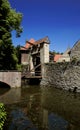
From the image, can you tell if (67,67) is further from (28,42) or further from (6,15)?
(28,42)

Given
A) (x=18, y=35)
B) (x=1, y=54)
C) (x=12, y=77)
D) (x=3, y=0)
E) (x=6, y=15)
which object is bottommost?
(x=12, y=77)

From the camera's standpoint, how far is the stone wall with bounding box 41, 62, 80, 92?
74.3 ft

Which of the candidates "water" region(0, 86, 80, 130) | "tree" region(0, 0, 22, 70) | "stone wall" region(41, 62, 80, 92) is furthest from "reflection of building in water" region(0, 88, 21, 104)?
"tree" region(0, 0, 22, 70)

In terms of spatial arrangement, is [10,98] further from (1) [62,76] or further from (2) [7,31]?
(2) [7,31]

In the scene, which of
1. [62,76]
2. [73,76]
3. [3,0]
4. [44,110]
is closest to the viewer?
[44,110]

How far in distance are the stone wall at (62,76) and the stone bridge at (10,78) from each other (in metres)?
4.53

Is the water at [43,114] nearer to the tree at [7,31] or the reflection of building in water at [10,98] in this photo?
the reflection of building in water at [10,98]

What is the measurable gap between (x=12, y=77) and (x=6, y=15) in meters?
8.41

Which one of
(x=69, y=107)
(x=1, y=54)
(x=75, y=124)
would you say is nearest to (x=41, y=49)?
(x=1, y=54)

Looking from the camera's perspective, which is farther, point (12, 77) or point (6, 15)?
point (6, 15)

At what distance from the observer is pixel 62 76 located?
82.3ft

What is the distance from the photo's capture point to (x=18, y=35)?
99.5ft

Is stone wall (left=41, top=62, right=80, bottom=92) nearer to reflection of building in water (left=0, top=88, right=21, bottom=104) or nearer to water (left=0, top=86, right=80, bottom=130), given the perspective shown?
water (left=0, top=86, right=80, bottom=130)

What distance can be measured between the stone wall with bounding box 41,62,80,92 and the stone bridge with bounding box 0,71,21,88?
14.9 ft
